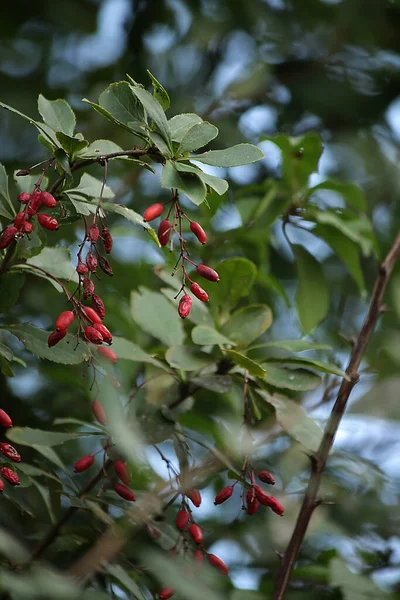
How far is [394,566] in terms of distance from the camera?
1.38 m

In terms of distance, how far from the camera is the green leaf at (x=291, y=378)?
3.42 ft

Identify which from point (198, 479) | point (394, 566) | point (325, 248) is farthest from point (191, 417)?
point (325, 248)

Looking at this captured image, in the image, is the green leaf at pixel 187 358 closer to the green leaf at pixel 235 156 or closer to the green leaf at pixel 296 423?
the green leaf at pixel 296 423

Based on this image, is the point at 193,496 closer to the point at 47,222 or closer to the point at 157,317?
the point at 157,317

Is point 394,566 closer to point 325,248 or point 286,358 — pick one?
point 286,358

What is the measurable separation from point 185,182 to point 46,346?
28 centimetres

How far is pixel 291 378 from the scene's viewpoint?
1.06 m

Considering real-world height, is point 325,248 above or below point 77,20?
below

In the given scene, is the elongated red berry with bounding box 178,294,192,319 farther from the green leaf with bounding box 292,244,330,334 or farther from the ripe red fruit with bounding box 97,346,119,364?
the green leaf with bounding box 292,244,330,334

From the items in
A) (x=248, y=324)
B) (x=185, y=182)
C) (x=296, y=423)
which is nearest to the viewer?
(x=185, y=182)

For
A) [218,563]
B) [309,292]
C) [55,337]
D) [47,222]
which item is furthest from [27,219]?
[309,292]

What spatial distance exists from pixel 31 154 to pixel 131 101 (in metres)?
1.22

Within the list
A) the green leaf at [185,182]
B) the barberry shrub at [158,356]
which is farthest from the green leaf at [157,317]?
the green leaf at [185,182]

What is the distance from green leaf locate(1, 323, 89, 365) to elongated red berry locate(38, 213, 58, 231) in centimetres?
→ 16
